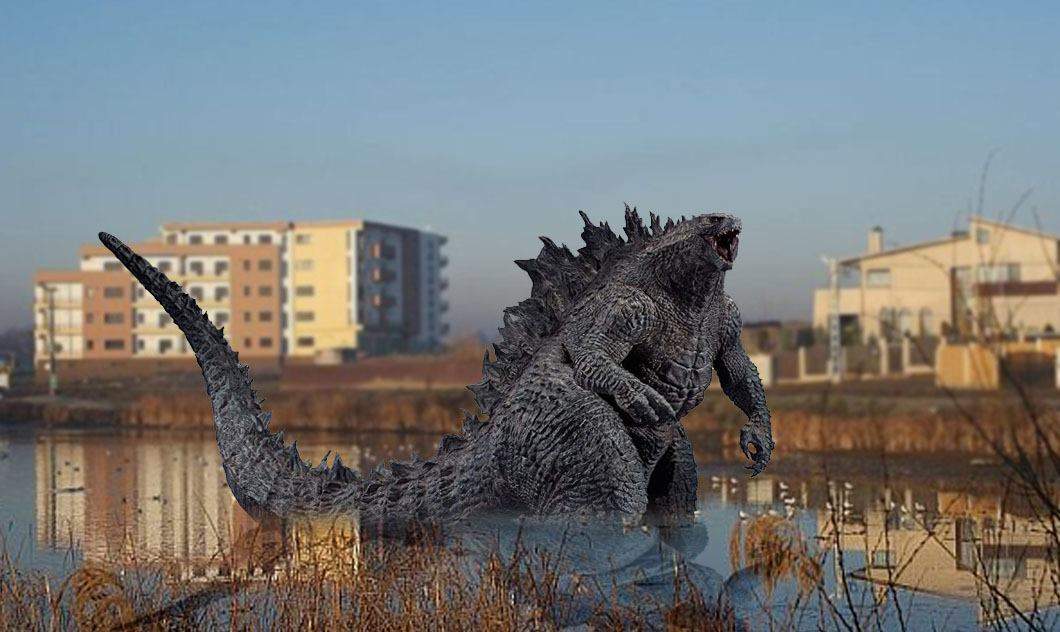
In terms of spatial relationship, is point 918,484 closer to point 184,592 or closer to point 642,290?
point 642,290

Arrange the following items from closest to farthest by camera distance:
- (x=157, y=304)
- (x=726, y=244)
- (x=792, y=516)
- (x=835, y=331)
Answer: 1. (x=726, y=244)
2. (x=792, y=516)
3. (x=835, y=331)
4. (x=157, y=304)

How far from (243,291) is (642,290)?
6049cm

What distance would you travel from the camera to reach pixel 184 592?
5930 millimetres

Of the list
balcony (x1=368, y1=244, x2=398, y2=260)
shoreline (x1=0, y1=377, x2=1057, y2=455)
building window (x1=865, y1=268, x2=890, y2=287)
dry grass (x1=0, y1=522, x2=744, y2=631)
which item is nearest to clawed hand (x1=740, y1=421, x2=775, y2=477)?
dry grass (x1=0, y1=522, x2=744, y2=631)

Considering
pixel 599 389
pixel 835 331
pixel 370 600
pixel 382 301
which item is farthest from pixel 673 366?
pixel 382 301

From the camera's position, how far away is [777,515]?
8469 millimetres

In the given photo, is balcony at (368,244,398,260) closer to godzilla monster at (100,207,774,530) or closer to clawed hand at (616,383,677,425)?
godzilla monster at (100,207,774,530)

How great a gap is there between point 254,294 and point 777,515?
58.4 meters

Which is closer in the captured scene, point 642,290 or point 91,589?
point 91,589

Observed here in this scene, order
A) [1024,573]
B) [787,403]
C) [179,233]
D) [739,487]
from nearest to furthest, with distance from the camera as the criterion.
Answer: [1024,573] → [739,487] → [787,403] → [179,233]

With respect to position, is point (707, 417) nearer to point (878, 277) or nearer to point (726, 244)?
point (726, 244)

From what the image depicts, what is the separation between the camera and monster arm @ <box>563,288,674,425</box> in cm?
550

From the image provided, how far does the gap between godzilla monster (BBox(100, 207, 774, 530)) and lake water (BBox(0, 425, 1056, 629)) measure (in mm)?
583

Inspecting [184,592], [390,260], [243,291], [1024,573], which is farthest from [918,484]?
[390,260]
